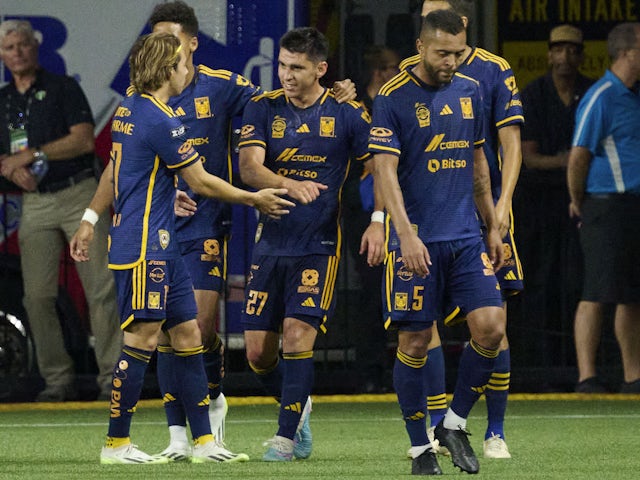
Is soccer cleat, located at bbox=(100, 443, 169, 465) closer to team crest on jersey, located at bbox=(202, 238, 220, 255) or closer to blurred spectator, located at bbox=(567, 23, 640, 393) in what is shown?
team crest on jersey, located at bbox=(202, 238, 220, 255)

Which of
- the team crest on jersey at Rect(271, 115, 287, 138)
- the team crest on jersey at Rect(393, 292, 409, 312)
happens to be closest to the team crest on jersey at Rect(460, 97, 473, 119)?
the team crest on jersey at Rect(393, 292, 409, 312)

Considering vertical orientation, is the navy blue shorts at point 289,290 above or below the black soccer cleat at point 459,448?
above

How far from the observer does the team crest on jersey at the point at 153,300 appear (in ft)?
29.1

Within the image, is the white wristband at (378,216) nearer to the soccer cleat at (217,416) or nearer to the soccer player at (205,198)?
the soccer player at (205,198)

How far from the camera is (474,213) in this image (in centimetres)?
880

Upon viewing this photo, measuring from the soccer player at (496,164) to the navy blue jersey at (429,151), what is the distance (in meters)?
0.55

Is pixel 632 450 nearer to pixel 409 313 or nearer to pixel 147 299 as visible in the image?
pixel 409 313

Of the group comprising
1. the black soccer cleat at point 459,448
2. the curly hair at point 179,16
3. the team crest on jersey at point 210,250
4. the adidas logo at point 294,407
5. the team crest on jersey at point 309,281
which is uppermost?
the curly hair at point 179,16

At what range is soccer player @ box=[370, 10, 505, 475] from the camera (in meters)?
8.58

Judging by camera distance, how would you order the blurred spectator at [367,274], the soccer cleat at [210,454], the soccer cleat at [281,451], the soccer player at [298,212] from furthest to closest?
the blurred spectator at [367,274], the soccer player at [298,212], the soccer cleat at [281,451], the soccer cleat at [210,454]

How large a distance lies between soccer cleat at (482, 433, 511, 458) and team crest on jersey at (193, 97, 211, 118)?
7.20 ft

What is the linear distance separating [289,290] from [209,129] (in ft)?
3.22

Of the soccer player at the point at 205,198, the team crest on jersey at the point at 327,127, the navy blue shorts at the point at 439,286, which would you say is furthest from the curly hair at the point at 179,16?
the navy blue shorts at the point at 439,286

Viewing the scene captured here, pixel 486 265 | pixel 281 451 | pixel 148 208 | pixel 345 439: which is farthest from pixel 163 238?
pixel 345 439
